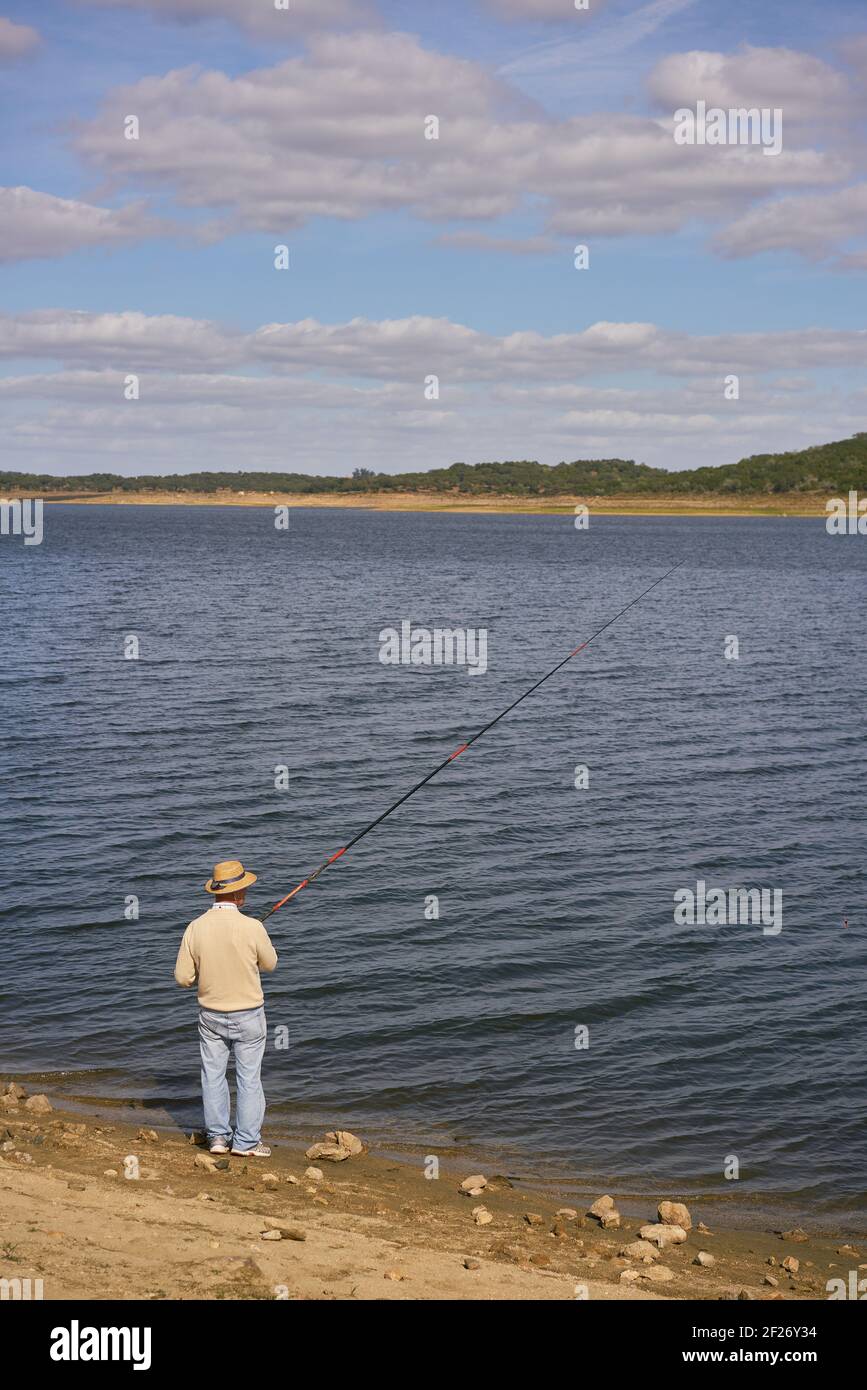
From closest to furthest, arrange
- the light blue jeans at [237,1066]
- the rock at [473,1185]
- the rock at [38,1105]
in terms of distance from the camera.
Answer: the light blue jeans at [237,1066] < the rock at [473,1185] < the rock at [38,1105]

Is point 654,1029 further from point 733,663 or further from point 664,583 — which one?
point 664,583

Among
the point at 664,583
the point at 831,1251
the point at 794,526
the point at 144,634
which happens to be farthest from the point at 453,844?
the point at 794,526

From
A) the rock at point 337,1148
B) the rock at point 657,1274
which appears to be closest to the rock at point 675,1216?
the rock at point 657,1274

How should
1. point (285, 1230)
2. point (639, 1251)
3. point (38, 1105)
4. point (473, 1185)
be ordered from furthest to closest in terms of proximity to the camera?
point (38, 1105) → point (473, 1185) → point (639, 1251) → point (285, 1230)

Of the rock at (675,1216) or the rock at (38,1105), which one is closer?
the rock at (675,1216)

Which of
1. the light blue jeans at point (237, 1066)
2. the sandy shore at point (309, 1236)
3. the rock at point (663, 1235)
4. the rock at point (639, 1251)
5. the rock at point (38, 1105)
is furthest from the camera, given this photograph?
the rock at point (38, 1105)

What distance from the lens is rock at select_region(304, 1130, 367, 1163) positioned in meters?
10.1

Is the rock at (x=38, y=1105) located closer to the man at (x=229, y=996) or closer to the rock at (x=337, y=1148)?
the man at (x=229, y=996)

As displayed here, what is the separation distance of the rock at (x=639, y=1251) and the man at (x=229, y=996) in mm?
2856

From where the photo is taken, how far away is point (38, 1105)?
10.6 meters

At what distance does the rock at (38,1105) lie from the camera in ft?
34.6

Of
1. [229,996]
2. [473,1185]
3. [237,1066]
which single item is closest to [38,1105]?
[237,1066]

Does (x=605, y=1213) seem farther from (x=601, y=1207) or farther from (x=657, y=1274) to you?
(x=657, y=1274)

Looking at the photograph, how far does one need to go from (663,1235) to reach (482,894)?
7876 mm
